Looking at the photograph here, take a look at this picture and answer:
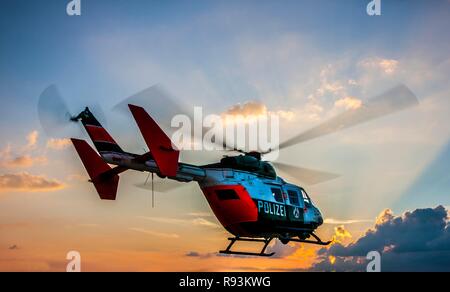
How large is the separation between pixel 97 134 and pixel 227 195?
25.7 ft

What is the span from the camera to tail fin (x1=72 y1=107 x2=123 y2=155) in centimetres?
2475

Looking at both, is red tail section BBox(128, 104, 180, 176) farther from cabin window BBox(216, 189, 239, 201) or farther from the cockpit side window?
the cockpit side window

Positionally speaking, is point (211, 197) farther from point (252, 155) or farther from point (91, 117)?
point (91, 117)

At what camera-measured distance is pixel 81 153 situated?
26438mm

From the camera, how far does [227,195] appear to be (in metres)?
27.0

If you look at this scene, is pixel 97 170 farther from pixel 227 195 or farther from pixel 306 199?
pixel 306 199

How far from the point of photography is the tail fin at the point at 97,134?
24.8 m

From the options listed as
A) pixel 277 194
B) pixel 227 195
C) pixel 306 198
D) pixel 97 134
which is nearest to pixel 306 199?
pixel 306 198

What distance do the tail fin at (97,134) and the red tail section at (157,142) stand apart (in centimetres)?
339

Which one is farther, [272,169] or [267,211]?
[272,169]

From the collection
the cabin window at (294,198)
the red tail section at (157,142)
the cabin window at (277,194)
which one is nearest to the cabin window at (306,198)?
the cabin window at (294,198)

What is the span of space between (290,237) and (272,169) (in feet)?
14.4
